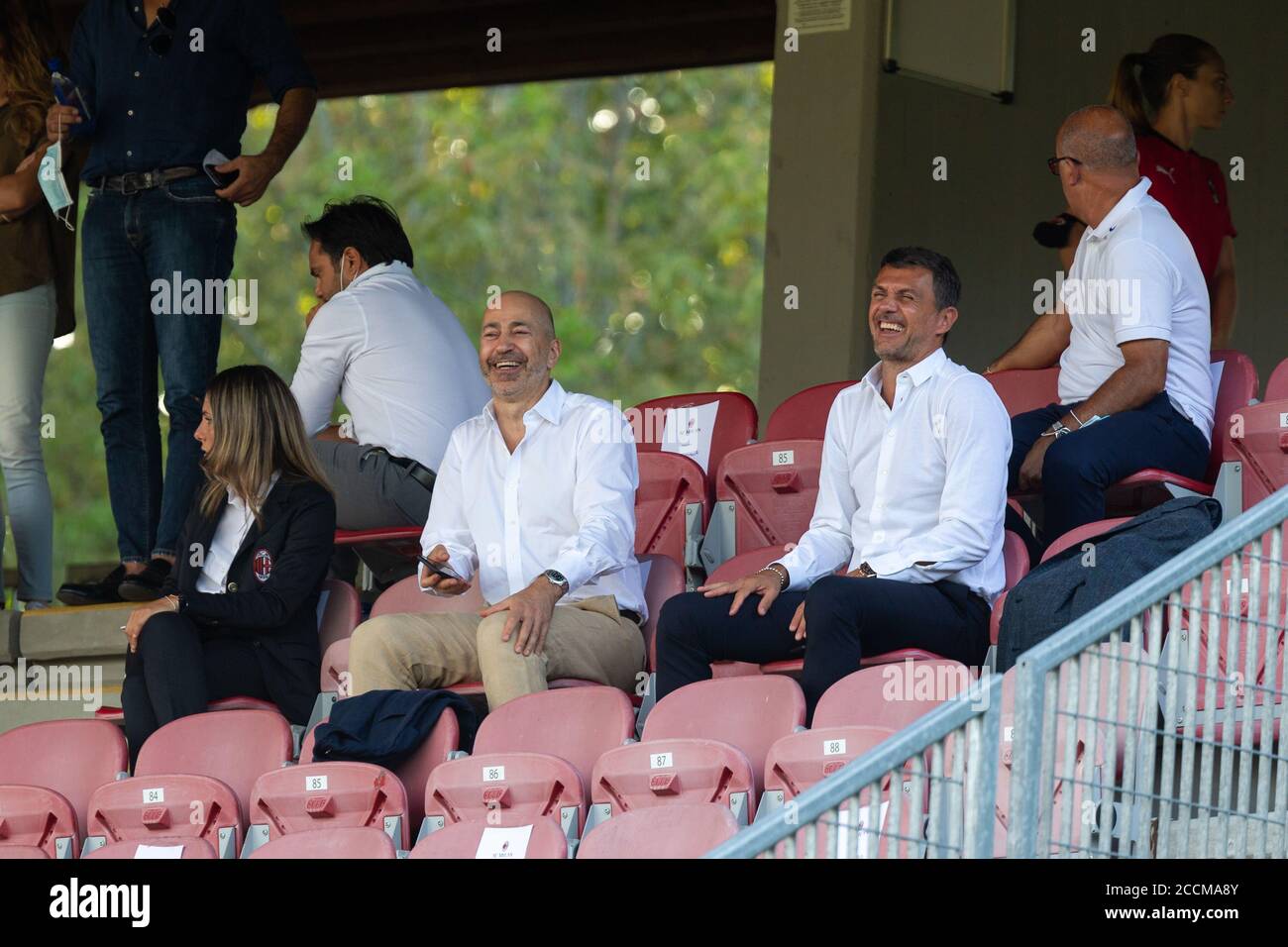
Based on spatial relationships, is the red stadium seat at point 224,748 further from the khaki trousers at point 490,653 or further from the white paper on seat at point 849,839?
the white paper on seat at point 849,839

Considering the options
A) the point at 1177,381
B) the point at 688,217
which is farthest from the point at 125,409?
the point at 688,217

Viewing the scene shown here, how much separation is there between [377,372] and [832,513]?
1580 mm

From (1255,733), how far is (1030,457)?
5.53 feet

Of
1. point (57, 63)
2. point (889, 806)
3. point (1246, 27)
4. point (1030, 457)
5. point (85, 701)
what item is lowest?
point (85, 701)

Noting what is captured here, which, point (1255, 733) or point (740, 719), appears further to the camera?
point (740, 719)

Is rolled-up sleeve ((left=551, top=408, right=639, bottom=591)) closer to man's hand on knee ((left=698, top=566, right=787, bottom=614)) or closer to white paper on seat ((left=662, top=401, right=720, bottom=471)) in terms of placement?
man's hand on knee ((left=698, top=566, right=787, bottom=614))

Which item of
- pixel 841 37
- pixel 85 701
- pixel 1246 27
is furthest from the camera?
pixel 1246 27

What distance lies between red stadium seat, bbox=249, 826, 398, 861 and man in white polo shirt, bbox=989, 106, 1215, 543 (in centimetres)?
188

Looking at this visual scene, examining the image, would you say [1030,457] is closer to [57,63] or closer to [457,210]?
[57,63]

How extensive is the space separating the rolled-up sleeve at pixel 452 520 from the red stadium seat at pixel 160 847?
104cm

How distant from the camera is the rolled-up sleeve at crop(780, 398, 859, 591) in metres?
4.61

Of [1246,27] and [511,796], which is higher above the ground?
[1246,27]
